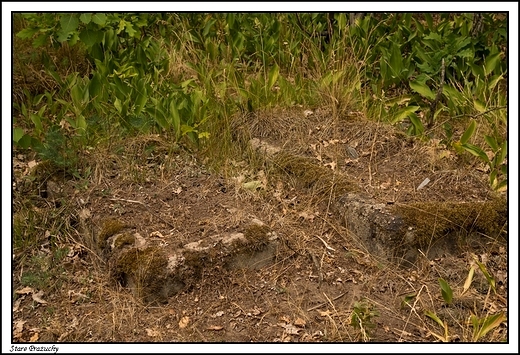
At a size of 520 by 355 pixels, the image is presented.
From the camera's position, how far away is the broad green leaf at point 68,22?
181 inches

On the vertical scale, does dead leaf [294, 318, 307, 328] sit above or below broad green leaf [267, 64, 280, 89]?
below

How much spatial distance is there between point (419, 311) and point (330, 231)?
2.61 feet

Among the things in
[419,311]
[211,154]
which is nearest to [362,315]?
[419,311]

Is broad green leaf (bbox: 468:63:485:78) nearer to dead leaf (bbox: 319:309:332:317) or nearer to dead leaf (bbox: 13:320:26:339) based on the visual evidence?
dead leaf (bbox: 319:309:332:317)

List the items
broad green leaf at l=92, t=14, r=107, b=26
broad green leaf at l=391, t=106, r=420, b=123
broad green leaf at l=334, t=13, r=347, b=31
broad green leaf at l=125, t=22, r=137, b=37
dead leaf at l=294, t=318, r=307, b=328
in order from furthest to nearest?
broad green leaf at l=334, t=13, r=347, b=31 < broad green leaf at l=125, t=22, r=137, b=37 < broad green leaf at l=391, t=106, r=420, b=123 < broad green leaf at l=92, t=14, r=107, b=26 < dead leaf at l=294, t=318, r=307, b=328

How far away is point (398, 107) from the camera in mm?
5262

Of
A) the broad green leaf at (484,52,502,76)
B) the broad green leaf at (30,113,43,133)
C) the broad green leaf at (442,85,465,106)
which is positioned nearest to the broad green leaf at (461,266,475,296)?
the broad green leaf at (442,85,465,106)

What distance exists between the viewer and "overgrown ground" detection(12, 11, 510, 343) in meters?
3.60

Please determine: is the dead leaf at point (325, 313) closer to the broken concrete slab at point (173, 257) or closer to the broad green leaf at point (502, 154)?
the broken concrete slab at point (173, 257)

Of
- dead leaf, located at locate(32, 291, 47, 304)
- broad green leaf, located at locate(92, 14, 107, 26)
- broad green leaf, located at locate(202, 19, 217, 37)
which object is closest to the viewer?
dead leaf, located at locate(32, 291, 47, 304)

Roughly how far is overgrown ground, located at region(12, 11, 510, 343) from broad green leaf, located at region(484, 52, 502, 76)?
0.35 metres

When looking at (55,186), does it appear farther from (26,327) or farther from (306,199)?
(306,199)

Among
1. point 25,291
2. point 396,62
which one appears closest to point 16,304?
point 25,291

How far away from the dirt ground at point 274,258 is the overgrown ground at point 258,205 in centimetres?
1
